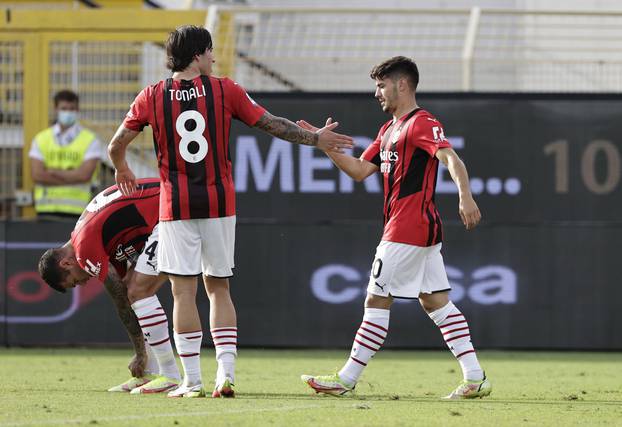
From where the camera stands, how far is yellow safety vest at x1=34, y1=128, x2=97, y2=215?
12.8 meters

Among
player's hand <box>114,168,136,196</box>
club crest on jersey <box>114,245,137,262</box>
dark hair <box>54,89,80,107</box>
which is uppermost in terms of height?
dark hair <box>54,89,80,107</box>

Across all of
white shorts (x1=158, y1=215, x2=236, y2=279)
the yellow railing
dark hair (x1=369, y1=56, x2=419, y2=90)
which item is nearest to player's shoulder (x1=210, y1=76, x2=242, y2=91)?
white shorts (x1=158, y1=215, x2=236, y2=279)

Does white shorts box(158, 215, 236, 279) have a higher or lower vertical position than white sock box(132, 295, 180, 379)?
higher

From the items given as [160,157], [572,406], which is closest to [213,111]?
[160,157]

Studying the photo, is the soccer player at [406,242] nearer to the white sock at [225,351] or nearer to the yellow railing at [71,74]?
the white sock at [225,351]

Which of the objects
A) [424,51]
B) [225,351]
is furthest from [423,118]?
[424,51]

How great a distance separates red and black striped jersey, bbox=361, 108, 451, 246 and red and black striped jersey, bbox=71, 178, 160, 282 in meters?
1.60

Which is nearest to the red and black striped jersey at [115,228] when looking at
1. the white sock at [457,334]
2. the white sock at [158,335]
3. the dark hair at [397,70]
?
the white sock at [158,335]

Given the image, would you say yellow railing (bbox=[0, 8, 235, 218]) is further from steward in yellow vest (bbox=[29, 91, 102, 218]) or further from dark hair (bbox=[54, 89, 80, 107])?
dark hair (bbox=[54, 89, 80, 107])

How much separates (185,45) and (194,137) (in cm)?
50

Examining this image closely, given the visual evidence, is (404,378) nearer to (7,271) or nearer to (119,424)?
(119,424)

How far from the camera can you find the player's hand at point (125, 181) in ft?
24.8

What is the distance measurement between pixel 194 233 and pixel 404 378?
8.75 ft

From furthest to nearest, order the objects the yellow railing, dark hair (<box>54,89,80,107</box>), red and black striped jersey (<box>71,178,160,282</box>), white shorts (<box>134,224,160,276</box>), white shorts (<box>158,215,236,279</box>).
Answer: the yellow railing < dark hair (<box>54,89,80,107</box>) < white shorts (<box>134,224,160,276</box>) < red and black striped jersey (<box>71,178,160,282</box>) < white shorts (<box>158,215,236,279</box>)
